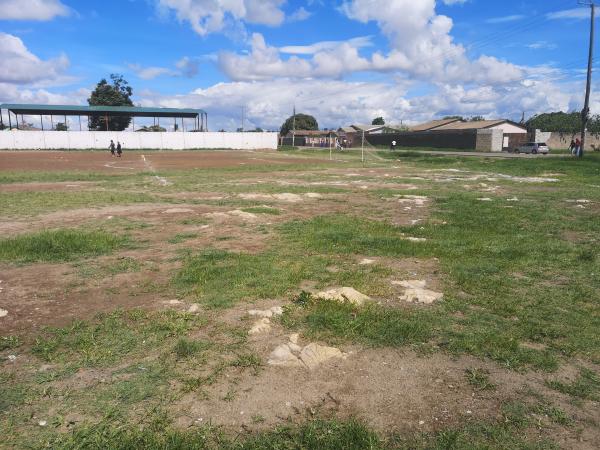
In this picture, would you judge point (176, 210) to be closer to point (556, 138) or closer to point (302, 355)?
point (302, 355)

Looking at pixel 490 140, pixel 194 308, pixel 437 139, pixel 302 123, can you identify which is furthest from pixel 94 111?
pixel 302 123

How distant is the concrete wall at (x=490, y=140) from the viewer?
2290 inches

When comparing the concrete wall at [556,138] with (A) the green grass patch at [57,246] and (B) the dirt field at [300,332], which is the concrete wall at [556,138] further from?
(A) the green grass patch at [57,246]

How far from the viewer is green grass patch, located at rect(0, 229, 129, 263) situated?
7.91 meters

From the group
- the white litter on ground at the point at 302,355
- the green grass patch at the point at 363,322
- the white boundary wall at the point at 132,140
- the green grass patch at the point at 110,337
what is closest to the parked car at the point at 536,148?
the white boundary wall at the point at 132,140

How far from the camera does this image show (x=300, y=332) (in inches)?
195

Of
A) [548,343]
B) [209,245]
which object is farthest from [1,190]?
[548,343]

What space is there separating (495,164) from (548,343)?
29.8 metres

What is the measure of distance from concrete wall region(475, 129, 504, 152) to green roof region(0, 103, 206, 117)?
127 ft

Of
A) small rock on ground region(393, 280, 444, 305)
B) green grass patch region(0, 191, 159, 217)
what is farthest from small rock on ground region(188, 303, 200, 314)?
green grass patch region(0, 191, 159, 217)

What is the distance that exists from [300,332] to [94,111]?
67151 millimetres

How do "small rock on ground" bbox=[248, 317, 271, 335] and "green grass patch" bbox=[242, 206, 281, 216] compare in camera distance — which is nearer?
"small rock on ground" bbox=[248, 317, 271, 335]

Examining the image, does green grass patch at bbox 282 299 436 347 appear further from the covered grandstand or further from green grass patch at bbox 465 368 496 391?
the covered grandstand

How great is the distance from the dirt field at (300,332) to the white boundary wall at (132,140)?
188 ft
